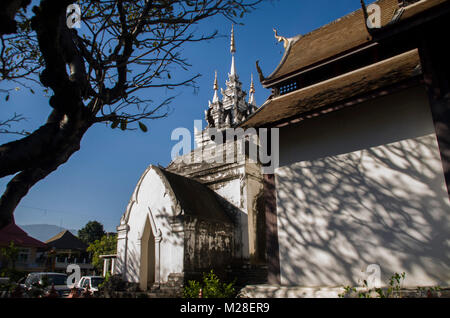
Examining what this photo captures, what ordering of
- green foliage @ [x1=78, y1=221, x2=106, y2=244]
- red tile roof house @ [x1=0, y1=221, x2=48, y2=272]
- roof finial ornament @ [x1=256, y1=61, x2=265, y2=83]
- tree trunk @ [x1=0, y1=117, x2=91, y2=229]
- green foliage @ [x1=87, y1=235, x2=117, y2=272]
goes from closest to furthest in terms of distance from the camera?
tree trunk @ [x1=0, y1=117, x2=91, y2=229]
roof finial ornament @ [x1=256, y1=61, x2=265, y2=83]
red tile roof house @ [x1=0, y1=221, x2=48, y2=272]
green foliage @ [x1=87, y1=235, x2=117, y2=272]
green foliage @ [x1=78, y1=221, x2=106, y2=244]

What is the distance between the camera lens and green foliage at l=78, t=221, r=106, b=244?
6250 centimetres

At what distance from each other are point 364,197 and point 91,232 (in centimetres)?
6518

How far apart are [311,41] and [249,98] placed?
3019cm

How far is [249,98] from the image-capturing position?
41.0 metres

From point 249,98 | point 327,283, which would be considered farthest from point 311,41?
point 249,98

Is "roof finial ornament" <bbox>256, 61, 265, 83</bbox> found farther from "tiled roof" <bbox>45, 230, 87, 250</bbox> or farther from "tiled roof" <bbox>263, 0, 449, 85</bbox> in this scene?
"tiled roof" <bbox>45, 230, 87, 250</bbox>

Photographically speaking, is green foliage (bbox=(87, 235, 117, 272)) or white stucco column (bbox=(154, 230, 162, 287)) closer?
white stucco column (bbox=(154, 230, 162, 287))

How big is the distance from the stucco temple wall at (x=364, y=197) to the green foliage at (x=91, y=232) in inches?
2462

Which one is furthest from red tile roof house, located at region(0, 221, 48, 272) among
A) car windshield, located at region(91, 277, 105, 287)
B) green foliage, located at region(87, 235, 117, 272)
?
car windshield, located at region(91, 277, 105, 287)

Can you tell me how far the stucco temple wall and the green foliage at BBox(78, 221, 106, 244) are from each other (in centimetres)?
6253

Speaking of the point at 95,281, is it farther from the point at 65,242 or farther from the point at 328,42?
the point at 65,242

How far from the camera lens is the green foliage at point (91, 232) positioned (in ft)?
205

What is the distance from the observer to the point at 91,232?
208 ft
